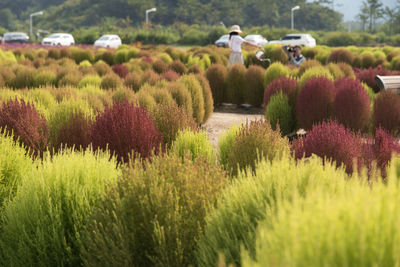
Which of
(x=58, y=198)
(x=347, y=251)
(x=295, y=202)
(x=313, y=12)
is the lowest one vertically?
(x=58, y=198)

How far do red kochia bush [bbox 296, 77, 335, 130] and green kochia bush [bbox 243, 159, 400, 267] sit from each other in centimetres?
610

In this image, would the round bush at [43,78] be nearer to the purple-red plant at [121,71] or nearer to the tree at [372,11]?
the purple-red plant at [121,71]

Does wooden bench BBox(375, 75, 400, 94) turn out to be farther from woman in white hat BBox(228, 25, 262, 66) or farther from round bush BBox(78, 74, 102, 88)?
round bush BBox(78, 74, 102, 88)

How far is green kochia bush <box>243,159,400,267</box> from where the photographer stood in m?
1.41

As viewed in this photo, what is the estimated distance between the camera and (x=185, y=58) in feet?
62.6

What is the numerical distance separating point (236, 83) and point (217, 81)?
490mm

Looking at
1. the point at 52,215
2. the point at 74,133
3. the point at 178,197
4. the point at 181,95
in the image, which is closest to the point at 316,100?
the point at 181,95

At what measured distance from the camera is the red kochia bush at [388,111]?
294 inches

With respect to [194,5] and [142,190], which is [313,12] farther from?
[142,190]

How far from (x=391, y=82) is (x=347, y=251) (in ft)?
27.2

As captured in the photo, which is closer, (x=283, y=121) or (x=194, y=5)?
(x=283, y=121)

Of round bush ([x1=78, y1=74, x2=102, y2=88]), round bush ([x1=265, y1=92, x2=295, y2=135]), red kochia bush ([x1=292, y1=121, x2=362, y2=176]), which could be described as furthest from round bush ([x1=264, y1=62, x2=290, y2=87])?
red kochia bush ([x1=292, y1=121, x2=362, y2=176])

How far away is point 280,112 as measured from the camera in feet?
26.2

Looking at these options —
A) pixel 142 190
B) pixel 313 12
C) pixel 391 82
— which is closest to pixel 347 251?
pixel 142 190
